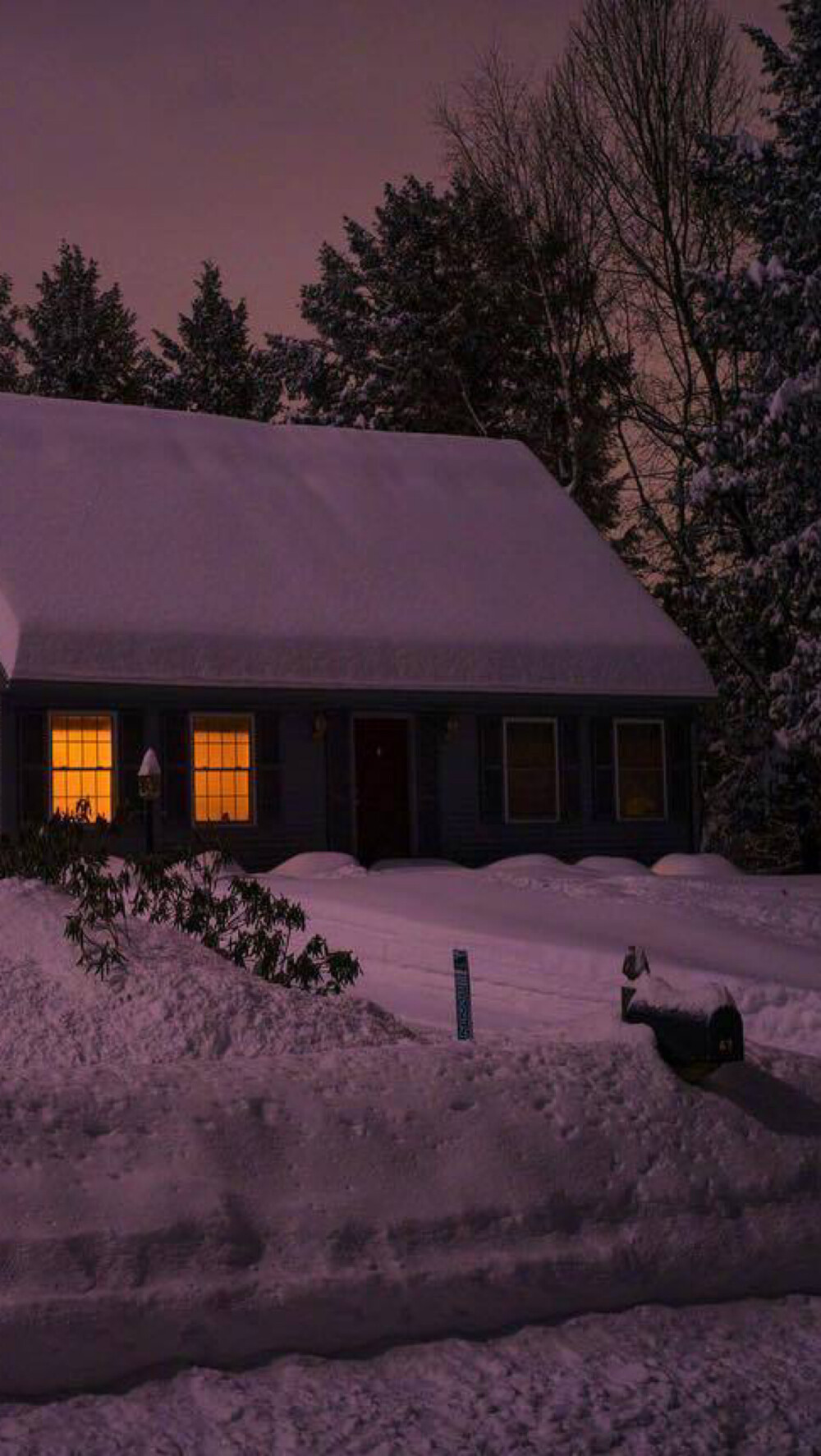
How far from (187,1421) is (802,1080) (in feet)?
9.83

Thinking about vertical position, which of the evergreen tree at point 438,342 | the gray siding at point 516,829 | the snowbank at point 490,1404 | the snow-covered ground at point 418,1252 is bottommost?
the snowbank at point 490,1404

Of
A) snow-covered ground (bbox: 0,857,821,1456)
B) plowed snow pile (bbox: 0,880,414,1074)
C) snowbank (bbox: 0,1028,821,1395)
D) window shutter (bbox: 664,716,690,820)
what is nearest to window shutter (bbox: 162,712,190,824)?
window shutter (bbox: 664,716,690,820)

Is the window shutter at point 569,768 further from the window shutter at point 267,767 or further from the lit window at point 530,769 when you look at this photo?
the window shutter at point 267,767

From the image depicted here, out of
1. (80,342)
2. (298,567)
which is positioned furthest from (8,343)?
(298,567)

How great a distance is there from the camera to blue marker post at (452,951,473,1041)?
11.4 metres

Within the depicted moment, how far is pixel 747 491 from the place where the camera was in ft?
89.7

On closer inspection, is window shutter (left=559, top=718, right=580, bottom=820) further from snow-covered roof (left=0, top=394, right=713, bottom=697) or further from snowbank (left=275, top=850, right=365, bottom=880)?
snowbank (left=275, top=850, right=365, bottom=880)

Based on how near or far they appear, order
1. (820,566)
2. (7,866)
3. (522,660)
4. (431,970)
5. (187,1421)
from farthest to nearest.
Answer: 1. (820,566)
2. (522,660)
3. (431,970)
4. (7,866)
5. (187,1421)

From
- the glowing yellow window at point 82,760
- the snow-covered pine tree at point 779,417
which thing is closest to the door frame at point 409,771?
the glowing yellow window at point 82,760

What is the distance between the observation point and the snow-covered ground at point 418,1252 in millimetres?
5254

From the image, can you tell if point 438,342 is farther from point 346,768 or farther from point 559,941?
point 559,941

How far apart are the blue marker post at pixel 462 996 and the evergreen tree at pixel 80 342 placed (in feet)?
122

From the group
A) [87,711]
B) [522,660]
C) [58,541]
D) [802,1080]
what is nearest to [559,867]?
[522,660]

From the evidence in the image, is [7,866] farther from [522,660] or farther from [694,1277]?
[522,660]
